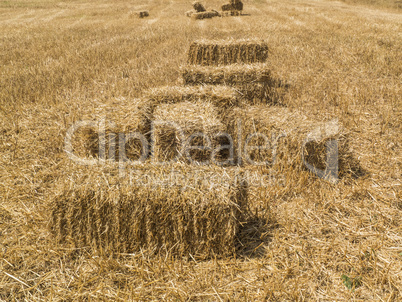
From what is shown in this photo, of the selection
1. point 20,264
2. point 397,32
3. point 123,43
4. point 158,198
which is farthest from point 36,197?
point 397,32

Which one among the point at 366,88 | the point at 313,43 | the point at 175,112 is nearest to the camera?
the point at 175,112

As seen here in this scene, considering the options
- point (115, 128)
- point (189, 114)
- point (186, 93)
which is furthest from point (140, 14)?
point (189, 114)

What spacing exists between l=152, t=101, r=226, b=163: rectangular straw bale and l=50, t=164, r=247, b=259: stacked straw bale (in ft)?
2.71

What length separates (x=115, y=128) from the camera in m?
3.95

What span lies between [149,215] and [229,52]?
216 inches

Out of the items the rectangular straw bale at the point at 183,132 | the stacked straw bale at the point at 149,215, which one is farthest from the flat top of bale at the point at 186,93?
the stacked straw bale at the point at 149,215

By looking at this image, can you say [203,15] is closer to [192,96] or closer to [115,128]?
[192,96]

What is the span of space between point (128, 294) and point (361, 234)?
7.68 feet

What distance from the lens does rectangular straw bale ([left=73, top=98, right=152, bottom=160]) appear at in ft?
13.0

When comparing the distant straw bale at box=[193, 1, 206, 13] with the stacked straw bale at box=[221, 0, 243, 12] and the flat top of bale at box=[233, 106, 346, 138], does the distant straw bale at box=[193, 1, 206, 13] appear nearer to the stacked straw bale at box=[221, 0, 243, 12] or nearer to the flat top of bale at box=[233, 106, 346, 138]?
the stacked straw bale at box=[221, 0, 243, 12]

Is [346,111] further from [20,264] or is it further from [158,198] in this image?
[20,264]

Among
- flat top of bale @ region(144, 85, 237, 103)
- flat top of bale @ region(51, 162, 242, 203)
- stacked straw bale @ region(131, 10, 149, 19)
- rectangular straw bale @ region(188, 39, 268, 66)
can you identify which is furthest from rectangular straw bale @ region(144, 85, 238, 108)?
stacked straw bale @ region(131, 10, 149, 19)

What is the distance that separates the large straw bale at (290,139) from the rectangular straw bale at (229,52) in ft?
10.4

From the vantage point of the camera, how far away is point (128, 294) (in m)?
2.51
